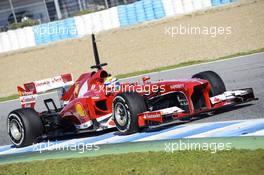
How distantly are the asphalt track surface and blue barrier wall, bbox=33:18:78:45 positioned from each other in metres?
11.6

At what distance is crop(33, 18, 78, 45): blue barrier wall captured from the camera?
3164 centimetres

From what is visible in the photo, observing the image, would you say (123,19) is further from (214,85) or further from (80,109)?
(214,85)

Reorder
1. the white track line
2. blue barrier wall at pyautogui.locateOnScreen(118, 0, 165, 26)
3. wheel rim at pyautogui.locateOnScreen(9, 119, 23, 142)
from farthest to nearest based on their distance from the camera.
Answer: blue barrier wall at pyautogui.locateOnScreen(118, 0, 165, 26)
wheel rim at pyautogui.locateOnScreen(9, 119, 23, 142)
the white track line

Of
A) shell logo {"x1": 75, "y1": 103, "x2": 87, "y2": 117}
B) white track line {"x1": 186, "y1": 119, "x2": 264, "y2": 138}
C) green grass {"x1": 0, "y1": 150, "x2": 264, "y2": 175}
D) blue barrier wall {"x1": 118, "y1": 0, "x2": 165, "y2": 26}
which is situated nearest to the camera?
green grass {"x1": 0, "y1": 150, "x2": 264, "y2": 175}

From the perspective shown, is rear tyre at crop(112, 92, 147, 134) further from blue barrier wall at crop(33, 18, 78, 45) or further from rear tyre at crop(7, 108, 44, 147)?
blue barrier wall at crop(33, 18, 78, 45)

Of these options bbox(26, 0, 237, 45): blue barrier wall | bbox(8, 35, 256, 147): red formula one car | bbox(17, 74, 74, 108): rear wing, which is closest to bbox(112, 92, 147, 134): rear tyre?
bbox(8, 35, 256, 147): red formula one car

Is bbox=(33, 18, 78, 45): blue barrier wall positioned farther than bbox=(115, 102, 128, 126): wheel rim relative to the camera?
Yes

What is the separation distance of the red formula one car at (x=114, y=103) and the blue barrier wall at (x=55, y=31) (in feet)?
65.5

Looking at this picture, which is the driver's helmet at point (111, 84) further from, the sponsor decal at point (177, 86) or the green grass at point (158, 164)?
the green grass at point (158, 164)

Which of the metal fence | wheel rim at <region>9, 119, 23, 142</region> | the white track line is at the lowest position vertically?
the white track line

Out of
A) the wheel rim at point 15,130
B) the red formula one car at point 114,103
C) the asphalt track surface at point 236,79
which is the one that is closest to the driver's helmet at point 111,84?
the red formula one car at point 114,103

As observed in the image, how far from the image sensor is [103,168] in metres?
7.41

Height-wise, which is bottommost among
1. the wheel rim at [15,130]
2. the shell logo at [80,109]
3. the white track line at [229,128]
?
the white track line at [229,128]

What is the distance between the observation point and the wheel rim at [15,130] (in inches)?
433
